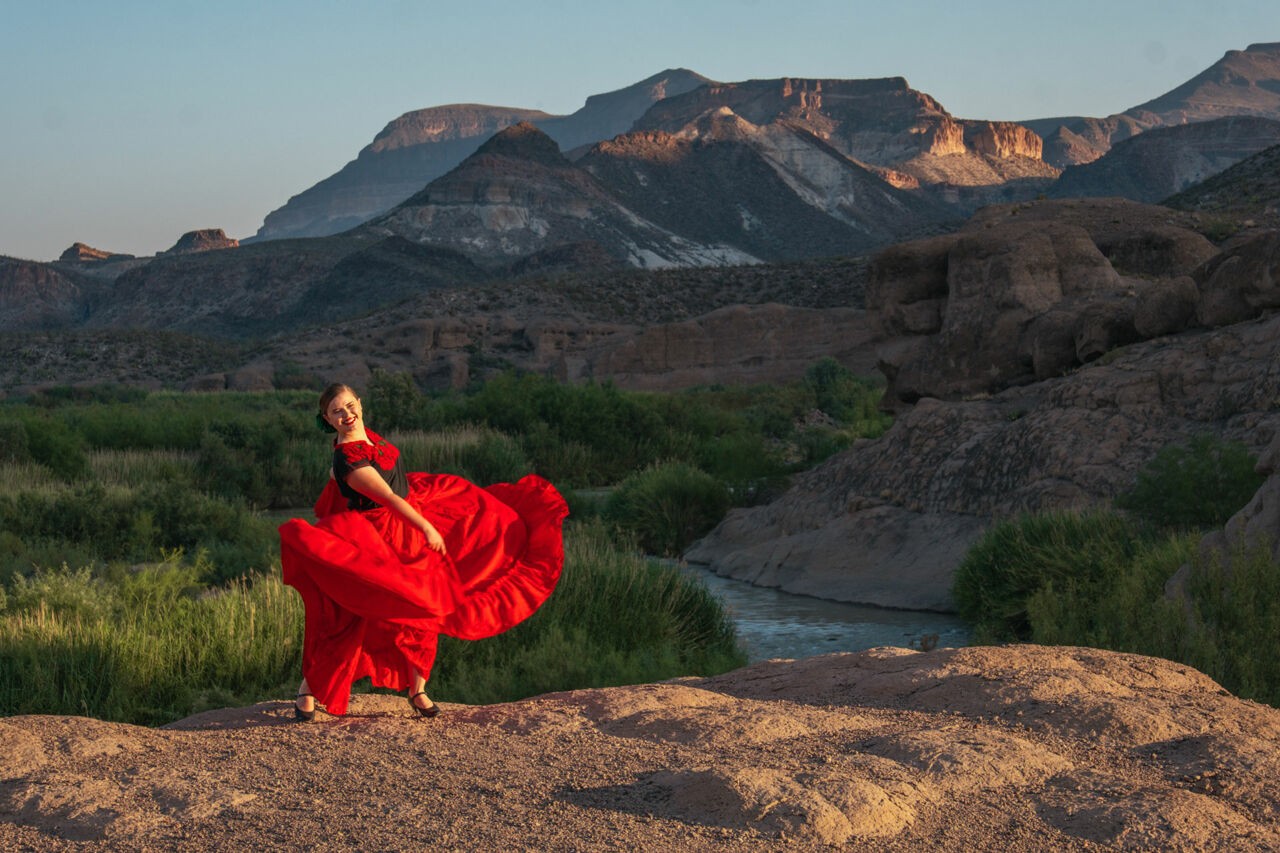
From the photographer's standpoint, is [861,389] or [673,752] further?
[861,389]

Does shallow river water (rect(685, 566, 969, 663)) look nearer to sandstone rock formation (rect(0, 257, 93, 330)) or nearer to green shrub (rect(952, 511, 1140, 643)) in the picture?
green shrub (rect(952, 511, 1140, 643))

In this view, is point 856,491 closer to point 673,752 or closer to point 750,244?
point 673,752

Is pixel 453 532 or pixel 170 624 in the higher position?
pixel 453 532

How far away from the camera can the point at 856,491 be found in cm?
1512

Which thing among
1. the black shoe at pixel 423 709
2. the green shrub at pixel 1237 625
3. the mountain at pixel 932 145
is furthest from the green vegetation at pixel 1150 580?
the mountain at pixel 932 145

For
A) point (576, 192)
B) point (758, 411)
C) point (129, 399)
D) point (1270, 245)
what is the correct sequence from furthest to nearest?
point (576, 192) < point (129, 399) < point (758, 411) < point (1270, 245)

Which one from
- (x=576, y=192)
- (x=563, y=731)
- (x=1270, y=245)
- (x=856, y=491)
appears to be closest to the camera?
(x=563, y=731)

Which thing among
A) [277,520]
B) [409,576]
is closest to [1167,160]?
[277,520]

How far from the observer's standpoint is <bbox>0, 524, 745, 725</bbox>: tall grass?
7949mm

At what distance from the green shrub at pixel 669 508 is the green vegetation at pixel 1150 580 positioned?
6.03 meters

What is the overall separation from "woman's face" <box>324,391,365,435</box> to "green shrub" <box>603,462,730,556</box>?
11.3m

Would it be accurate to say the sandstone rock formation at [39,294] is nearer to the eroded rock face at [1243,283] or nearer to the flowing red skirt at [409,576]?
the eroded rock face at [1243,283]

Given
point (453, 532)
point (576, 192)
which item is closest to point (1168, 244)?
point (453, 532)

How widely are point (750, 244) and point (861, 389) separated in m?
95.2
